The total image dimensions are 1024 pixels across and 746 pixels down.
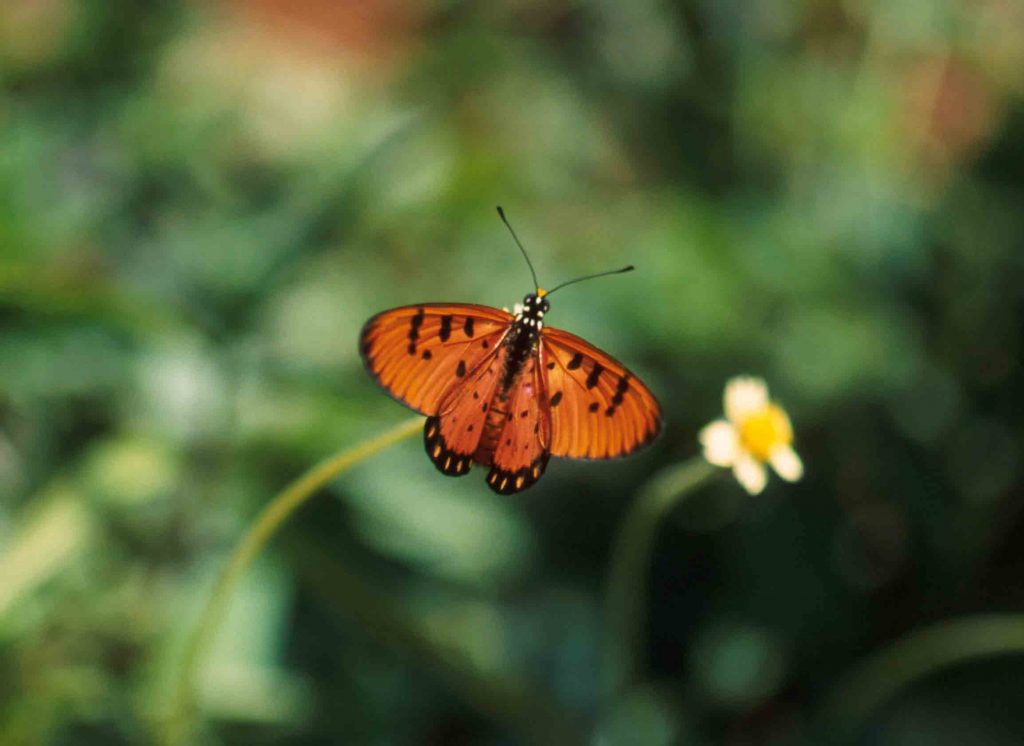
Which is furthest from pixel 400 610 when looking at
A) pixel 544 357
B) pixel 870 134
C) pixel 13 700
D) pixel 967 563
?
pixel 870 134

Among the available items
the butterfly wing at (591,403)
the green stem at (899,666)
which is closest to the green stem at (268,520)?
the butterfly wing at (591,403)

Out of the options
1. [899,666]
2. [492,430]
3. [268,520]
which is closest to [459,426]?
[492,430]

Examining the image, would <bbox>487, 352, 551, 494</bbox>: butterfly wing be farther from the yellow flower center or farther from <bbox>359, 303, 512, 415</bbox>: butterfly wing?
the yellow flower center

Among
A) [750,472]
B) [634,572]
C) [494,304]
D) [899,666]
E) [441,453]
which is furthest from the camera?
[494,304]

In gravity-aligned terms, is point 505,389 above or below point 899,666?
below

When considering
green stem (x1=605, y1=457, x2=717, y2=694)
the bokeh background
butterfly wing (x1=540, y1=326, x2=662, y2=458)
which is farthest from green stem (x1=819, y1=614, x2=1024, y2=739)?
butterfly wing (x1=540, y1=326, x2=662, y2=458)

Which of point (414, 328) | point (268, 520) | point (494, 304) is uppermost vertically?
point (494, 304)

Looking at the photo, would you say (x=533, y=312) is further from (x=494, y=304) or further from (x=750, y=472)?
(x=494, y=304)
